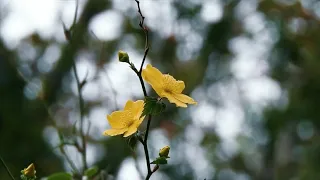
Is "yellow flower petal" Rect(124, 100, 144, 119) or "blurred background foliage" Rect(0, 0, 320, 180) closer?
"yellow flower petal" Rect(124, 100, 144, 119)

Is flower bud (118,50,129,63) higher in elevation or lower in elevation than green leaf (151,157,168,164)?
higher

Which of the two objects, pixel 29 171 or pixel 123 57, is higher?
pixel 123 57

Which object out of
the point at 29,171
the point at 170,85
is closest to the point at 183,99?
the point at 170,85

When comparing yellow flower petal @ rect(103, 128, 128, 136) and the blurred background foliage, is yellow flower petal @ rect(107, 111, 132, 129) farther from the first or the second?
the blurred background foliage

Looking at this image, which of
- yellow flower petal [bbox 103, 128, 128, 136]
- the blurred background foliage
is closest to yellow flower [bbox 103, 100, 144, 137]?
yellow flower petal [bbox 103, 128, 128, 136]

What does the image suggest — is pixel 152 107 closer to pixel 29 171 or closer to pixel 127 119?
pixel 127 119

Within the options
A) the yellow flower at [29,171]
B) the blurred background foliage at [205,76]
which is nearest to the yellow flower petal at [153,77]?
the yellow flower at [29,171]

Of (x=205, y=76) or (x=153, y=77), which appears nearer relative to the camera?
(x=153, y=77)

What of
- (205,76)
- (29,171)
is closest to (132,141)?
(29,171)
